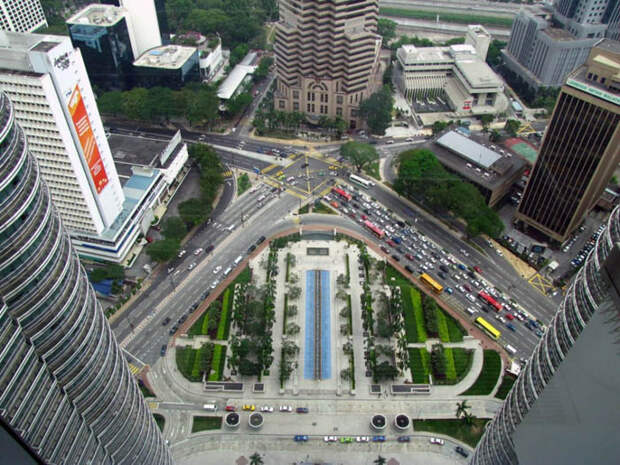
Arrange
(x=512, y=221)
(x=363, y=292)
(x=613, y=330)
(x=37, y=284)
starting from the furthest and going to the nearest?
(x=512, y=221), (x=363, y=292), (x=37, y=284), (x=613, y=330)

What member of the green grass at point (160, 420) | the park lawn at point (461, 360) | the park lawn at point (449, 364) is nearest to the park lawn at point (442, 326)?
the park lawn at point (449, 364)

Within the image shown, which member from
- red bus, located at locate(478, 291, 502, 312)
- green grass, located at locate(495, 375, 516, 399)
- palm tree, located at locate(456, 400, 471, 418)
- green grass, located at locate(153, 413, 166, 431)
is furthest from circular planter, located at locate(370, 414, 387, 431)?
green grass, located at locate(153, 413, 166, 431)

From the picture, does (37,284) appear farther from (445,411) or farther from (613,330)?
(445,411)

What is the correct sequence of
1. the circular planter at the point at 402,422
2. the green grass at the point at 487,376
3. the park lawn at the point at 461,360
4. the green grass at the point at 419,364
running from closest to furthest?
the circular planter at the point at 402,422 < the green grass at the point at 487,376 < the green grass at the point at 419,364 < the park lawn at the point at 461,360

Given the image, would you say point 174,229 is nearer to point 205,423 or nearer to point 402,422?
point 205,423

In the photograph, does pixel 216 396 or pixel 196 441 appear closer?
pixel 196 441

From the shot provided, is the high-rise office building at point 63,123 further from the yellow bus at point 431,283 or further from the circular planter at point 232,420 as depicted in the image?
the yellow bus at point 431,283

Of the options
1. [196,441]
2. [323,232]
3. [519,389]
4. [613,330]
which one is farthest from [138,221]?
[613,330]
